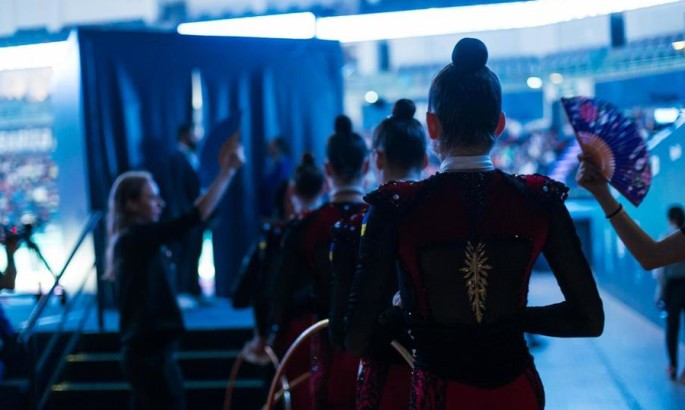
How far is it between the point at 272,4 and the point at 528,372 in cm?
762

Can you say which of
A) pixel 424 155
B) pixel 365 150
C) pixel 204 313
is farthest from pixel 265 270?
pixel 204 313

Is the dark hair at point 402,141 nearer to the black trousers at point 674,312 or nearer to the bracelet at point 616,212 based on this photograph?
the bracelet at point 616,212

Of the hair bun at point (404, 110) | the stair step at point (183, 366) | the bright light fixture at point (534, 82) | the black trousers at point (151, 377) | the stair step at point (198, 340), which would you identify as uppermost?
the bright light fixture at point (534, 82)

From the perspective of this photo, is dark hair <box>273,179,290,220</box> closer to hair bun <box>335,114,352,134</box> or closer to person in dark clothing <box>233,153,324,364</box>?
person in dark clothing <box>233,153,324,364</box>

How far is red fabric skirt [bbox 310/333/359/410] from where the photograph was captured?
3268mm

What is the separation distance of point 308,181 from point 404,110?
1.63 m

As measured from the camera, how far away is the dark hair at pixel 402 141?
272cm

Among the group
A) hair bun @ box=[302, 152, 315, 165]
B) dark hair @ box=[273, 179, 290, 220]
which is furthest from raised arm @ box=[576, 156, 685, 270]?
dark hair @ box=[273, 179, 290, 220]

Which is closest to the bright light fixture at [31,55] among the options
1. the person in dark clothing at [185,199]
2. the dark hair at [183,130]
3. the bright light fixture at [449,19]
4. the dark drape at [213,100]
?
the dark drape at [213,100]

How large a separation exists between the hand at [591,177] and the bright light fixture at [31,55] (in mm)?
8258

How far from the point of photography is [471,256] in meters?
1.96

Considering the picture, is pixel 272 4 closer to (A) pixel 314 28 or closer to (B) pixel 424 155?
(A) pixel 314 28

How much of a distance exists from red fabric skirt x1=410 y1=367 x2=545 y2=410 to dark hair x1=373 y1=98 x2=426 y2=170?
88 cm

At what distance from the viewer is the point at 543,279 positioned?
9.54 meters
